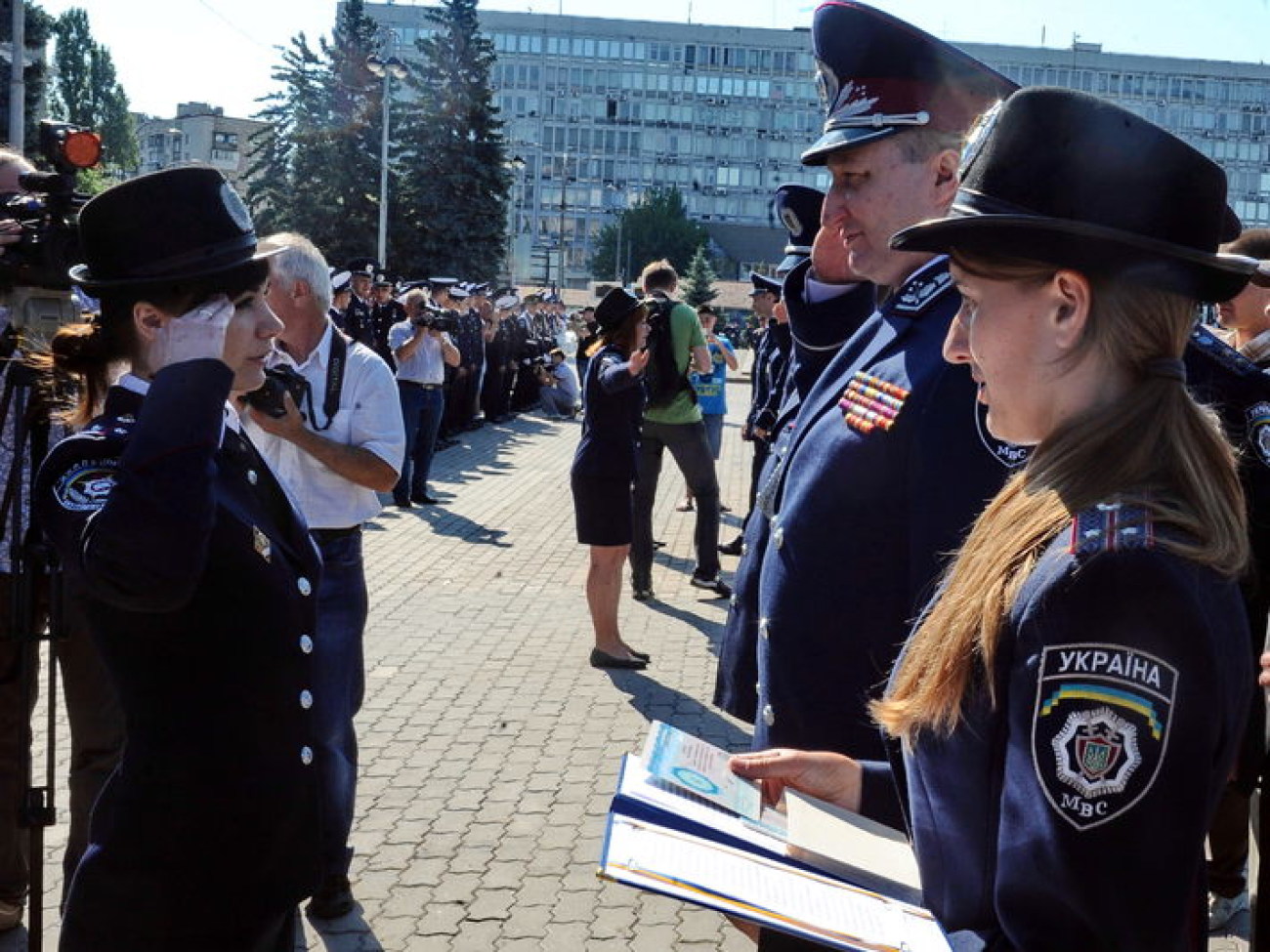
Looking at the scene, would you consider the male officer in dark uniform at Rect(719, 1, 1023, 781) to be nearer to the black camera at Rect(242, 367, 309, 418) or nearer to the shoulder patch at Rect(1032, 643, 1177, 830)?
the shoulder patch at Rect(1032, 643, 1177, 830)

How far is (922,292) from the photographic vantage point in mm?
2785

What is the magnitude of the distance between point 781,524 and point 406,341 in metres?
12.9

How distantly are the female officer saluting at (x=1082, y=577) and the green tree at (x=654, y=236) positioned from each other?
Answer: 10533cm

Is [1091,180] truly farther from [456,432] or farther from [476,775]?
[456,432]

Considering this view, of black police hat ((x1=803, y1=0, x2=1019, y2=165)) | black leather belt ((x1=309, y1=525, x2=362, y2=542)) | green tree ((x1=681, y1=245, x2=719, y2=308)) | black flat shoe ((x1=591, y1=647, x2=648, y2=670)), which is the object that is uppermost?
black police hat ((x1=803, y1=0, x2=1019, y2=165))

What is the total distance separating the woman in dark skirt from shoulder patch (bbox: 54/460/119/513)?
5384 mm

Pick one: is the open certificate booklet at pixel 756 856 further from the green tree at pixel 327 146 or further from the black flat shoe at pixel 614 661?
the green tree at pixel 327 146

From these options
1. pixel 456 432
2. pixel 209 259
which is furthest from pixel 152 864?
pixel 456 432

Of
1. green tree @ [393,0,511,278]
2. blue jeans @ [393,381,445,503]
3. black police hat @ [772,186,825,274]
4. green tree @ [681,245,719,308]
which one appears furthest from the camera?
green tree @ [681,245,719,308]

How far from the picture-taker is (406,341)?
15.3m

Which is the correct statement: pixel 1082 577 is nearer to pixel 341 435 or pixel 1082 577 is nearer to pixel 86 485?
pixel 86 485

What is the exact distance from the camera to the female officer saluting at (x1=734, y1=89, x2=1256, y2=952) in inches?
58.8

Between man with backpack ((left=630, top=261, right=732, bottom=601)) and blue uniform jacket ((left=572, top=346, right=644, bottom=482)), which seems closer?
blue uniform jacket ((left=572, top=346, right=644, bottom=482))

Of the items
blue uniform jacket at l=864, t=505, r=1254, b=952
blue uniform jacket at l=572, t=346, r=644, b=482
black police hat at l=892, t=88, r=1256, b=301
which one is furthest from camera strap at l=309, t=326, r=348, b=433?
blue uniform jacket at l=864, t=505, r=1254, b=952
